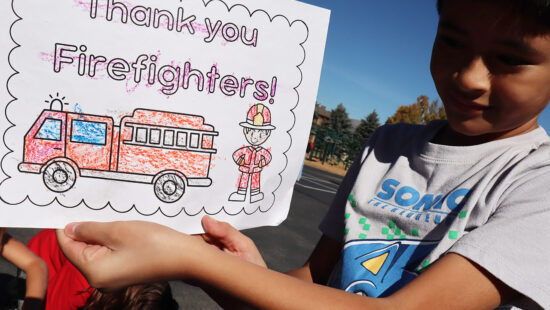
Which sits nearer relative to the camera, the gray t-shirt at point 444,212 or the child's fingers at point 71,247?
the gray t-shirt at point 444,212

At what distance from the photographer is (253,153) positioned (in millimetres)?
848

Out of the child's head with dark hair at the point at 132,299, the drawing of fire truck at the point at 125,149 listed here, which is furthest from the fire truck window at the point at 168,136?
the child's head with dark hair at the point at 132,299

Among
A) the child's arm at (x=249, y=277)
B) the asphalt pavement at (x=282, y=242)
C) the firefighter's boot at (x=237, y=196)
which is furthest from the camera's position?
the asphalt pavement at (x=282, y=242)

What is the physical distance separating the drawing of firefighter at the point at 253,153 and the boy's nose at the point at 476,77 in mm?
428

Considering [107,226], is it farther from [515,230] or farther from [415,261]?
[515,230]

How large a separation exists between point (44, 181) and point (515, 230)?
34.5 inches

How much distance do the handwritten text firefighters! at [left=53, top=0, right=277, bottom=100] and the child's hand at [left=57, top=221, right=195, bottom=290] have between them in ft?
1.03

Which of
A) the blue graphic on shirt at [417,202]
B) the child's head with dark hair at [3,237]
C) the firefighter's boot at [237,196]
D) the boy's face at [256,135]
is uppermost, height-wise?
the boy's face at [256,135]

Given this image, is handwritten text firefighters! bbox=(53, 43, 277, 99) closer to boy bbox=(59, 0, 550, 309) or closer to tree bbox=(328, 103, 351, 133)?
boy bbox=(59, 0, 550, 309)

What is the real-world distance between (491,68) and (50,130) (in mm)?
851

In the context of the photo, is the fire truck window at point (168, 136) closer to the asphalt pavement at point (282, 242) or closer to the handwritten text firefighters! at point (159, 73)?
the handwritten text firefighters! at point (159, 73)

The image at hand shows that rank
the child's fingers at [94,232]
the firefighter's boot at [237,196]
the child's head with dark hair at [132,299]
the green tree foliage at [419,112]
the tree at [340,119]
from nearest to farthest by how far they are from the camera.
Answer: the child's fingers at [94,232] → the firefighter's boot at [237,196] → the child's head with dark hair at [132,299] → the green tree foliage at [419,112] → the tree at [340,119]

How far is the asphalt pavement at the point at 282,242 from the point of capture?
9.20 ft

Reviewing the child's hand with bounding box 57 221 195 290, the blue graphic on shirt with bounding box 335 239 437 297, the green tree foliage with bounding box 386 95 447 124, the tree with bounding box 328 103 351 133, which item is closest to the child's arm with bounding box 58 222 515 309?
the child's hand with bounding box 57 221 195 290
